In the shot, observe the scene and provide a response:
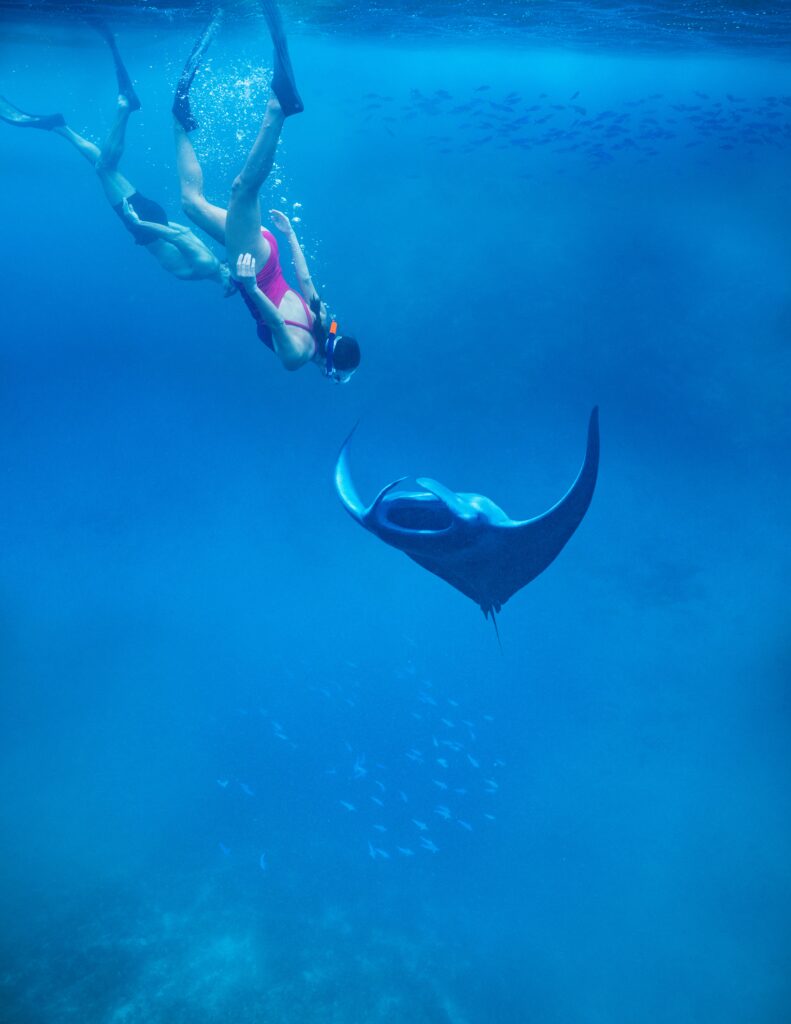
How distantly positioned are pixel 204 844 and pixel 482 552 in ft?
36.8

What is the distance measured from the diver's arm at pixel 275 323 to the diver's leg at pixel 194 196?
1819 mm

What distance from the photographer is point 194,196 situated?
20.7 feet

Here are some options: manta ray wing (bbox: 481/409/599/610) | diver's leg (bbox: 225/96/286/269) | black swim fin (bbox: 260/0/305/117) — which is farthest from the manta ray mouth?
black swim fin (bbox: 260/0/305/117)

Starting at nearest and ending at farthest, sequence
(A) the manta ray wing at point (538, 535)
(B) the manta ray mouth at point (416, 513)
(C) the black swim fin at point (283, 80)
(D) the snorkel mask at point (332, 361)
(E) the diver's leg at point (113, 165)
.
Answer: (A) the manta ray wing at point (538, 535), (B) the manta ray mouth at point (416, 513), (C) the black swim fin at point (283, 80), (D) the snorkel mask at point (332, 361), (E) the diver's leg at point (113, 165)

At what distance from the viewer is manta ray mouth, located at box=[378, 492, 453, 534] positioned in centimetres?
345

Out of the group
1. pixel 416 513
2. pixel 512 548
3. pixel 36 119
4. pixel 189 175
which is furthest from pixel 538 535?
pixel 36 119

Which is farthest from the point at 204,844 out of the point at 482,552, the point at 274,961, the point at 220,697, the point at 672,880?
the point at 482,552

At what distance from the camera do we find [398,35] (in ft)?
59.0

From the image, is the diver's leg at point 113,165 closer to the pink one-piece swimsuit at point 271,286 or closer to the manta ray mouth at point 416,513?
the pink one-piece swimsuit at point 271,286

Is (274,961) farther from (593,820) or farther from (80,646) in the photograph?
(80,646)

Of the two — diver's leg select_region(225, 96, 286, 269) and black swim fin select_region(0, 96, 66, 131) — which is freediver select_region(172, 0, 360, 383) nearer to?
diver's leg select_region(225, 96, 286, 269)

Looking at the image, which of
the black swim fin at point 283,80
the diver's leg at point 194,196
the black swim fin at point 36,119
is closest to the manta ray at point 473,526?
the black swim fin at point 283,80

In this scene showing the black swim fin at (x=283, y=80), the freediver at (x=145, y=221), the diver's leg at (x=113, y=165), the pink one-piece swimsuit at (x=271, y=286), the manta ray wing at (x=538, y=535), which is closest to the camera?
the manta ray wing at (x=538, y=535)

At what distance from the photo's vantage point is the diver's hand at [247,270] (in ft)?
15.1
